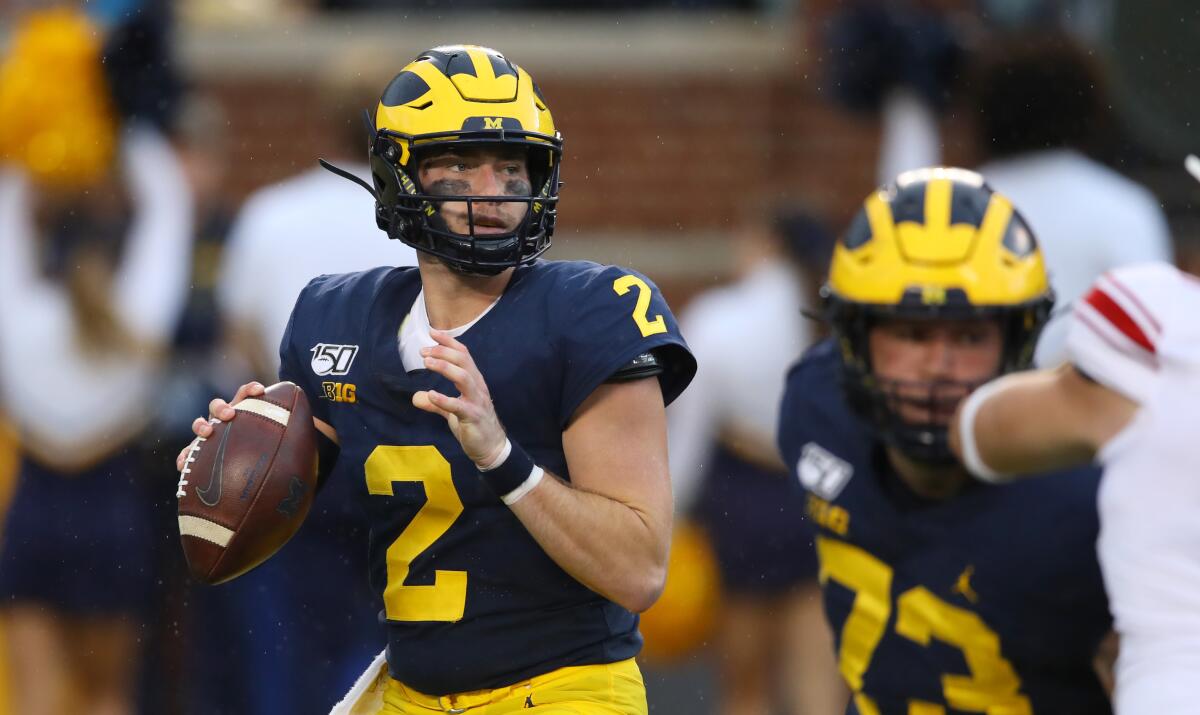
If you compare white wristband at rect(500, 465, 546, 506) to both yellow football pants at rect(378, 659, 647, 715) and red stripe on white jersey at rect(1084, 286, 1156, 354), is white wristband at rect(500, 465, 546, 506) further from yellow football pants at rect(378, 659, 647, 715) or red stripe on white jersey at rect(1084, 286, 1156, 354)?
red stripe on white jersey at rect(1084, 286, 1156, 354)

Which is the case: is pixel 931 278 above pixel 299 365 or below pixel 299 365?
above

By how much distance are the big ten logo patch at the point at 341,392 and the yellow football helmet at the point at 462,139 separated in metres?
0.29

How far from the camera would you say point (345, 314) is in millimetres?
3619

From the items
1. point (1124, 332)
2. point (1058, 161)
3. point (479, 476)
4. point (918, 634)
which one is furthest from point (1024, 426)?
point (1058, 161)

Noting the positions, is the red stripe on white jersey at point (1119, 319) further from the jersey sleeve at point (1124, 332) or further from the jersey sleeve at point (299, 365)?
the jersey sleeve at point (299, 365)

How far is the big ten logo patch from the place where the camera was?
11.5 ft

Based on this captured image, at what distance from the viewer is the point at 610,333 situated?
335cm

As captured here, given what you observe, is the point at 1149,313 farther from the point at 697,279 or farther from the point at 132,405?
the point at 697,279

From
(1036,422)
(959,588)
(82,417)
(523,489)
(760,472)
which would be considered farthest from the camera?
(760,472)

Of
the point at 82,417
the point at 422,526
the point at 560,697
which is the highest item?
the point at 422,526

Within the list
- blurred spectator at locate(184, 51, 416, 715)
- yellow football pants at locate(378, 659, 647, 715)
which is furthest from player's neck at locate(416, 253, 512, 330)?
blurred spectator at locate(184, 51, 416, 715)

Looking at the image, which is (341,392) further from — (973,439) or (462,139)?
(973,439)

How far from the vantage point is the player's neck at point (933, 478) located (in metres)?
3.62

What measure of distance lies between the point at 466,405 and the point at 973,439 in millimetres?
854
